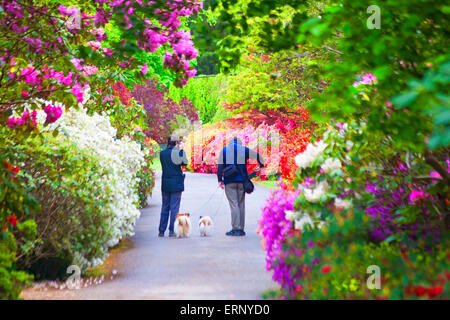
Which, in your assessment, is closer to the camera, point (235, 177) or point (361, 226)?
point (361, 226)

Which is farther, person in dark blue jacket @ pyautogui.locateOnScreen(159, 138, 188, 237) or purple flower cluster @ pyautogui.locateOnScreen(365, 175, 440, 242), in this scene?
person in dark blue jacket @ pyautogui.locateOnScreen(159, 138, 188, 237)

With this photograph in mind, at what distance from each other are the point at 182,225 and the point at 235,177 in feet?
4.87

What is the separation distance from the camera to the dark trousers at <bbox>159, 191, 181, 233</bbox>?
13.2m

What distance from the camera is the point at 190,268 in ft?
31.0

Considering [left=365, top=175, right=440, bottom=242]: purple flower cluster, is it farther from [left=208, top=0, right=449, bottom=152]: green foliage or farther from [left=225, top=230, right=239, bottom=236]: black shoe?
[left=225, top=230, right=239, bottom=236]: black shoe

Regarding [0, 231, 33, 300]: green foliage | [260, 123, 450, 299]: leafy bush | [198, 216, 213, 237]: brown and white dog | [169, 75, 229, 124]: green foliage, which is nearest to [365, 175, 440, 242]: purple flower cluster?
[260, 123, 450, 299]: leafy bush

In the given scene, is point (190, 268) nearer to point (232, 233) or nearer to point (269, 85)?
point (232, 233)

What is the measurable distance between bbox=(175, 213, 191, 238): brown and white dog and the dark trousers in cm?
29

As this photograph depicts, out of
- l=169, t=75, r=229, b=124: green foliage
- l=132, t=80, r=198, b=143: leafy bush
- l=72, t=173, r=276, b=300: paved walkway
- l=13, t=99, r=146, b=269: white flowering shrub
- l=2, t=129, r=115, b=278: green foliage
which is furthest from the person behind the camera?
l=169, t=75, r=229, b=124: green foliage

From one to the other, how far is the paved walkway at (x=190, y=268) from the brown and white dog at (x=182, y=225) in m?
0.19

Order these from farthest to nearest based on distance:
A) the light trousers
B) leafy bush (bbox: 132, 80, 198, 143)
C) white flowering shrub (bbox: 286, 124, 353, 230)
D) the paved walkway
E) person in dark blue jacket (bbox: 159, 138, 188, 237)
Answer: leafy bush (bbox: 132, 80, 198, 143) < person in dark blue jacket (bbox: 159, 138, 188, 237) < the light trousers < the paved walkway < white flowering shrub (bbox: 286, 124, 353, 230)

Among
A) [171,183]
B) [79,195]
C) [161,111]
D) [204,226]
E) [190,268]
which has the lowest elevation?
[161,111]

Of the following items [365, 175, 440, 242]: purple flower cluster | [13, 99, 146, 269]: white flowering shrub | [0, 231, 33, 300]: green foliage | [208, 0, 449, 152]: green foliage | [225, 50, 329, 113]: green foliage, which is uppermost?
[208, 0, 449, 152]: green foliage

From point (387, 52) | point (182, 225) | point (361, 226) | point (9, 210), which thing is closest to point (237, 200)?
point (182, 225)
